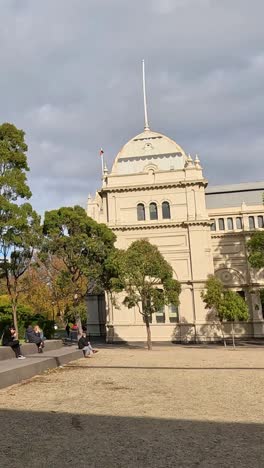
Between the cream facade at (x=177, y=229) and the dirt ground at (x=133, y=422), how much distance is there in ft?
89.9

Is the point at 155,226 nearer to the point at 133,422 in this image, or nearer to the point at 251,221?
the point at 251,221

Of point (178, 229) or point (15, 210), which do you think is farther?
point (178, 229)

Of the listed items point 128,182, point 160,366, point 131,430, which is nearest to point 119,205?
point 128,182

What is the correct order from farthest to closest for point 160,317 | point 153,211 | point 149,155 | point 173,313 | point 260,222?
point 260,222, point 149,155, point 153,211, point 160,317, point 173,313

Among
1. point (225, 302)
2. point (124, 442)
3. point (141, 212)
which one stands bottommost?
point (124, 442)

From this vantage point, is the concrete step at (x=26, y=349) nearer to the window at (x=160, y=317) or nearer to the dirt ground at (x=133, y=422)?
the dirt ground at (x=133, y=422)

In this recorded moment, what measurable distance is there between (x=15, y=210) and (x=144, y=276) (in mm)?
12701

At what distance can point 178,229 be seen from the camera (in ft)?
142

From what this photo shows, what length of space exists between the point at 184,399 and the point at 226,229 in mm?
38400

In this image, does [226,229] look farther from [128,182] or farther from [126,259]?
[126,259]

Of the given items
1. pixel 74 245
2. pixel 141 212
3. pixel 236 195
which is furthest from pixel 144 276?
pixel 236 195

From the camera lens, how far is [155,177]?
44250 mm

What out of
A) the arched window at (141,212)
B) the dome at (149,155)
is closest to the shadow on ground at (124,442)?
the arched window at (141,212)

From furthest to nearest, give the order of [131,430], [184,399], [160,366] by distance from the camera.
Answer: [160,366]
[184,399]
[131,430]
